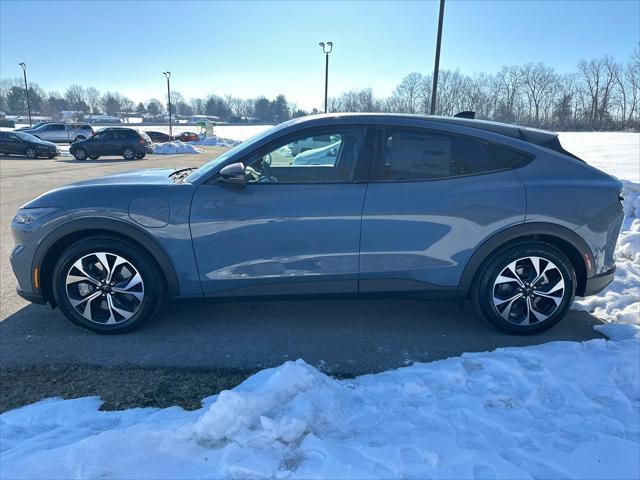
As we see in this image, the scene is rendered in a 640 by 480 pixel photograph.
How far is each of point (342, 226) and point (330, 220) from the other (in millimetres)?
100

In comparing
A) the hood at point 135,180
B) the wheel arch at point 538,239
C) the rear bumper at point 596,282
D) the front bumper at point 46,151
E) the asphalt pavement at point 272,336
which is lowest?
the asphalt pavement at point 272,336

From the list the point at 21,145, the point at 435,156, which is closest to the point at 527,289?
the point at 435,156

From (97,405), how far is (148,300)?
3.30 ft

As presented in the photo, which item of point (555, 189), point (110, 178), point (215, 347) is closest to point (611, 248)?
point (555, 189)

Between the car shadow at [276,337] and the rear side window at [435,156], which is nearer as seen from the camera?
the car shadow at [276,337]

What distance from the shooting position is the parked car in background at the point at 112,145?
24.0 metres

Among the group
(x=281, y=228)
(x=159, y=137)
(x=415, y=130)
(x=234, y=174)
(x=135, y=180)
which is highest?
(x=159, y=137)

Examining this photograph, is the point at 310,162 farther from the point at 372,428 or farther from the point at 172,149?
the point at 172,149

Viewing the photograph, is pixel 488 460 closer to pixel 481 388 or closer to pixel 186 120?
pixel 481 388

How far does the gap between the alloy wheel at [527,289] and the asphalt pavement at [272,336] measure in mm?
212

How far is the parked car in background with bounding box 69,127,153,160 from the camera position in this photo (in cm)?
A: 2397

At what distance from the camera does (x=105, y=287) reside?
357 centimetres

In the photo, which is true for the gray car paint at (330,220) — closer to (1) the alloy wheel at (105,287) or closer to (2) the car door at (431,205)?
(2) the car door at (431,205)

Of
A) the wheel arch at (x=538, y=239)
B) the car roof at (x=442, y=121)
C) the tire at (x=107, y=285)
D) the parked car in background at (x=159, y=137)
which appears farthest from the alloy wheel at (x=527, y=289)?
the parked car in background at (x=159, y=137)
